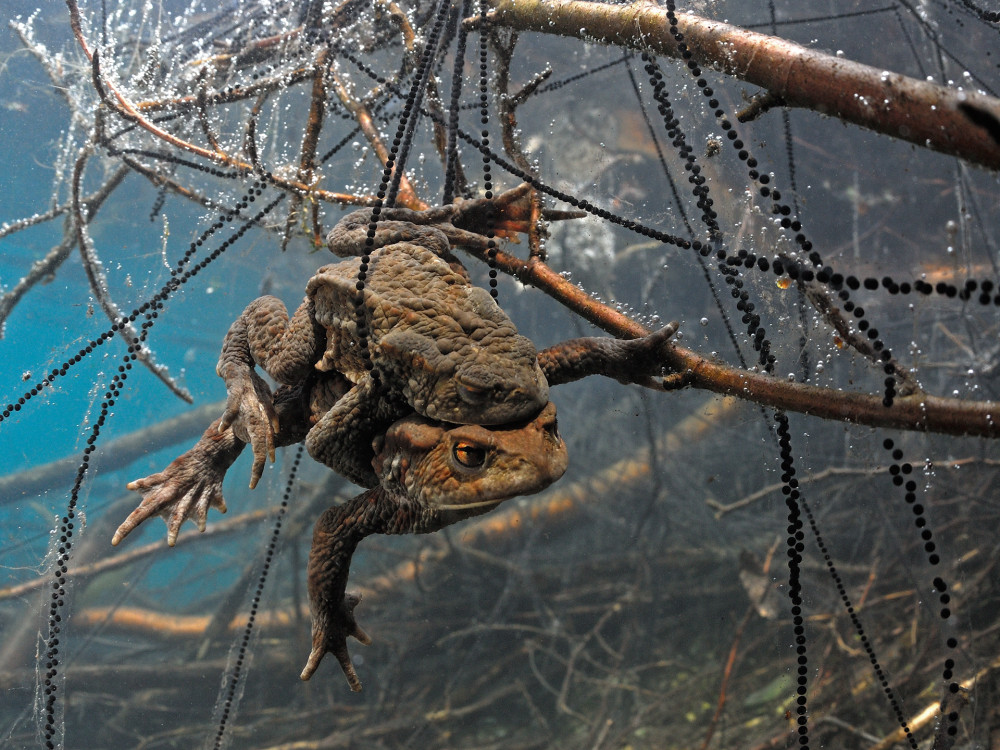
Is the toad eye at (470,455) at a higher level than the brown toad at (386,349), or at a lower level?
lower

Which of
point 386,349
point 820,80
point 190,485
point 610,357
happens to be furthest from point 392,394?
point 820,80

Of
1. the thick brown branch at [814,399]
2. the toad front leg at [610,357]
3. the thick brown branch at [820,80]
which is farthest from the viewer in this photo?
the toad front leg at [610,357]

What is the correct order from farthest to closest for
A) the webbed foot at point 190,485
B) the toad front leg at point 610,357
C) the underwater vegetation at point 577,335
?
1. the webbed foot at point 190,485
2. the toad front leg at point 610,357
3. the underwater vegetation at point 577,335

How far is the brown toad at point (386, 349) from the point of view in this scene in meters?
1.18

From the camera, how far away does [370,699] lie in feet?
19.6

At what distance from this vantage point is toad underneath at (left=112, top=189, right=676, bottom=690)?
116 cm

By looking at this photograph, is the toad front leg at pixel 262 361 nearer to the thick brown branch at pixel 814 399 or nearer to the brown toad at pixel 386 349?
the brown toad at pixel 386 349

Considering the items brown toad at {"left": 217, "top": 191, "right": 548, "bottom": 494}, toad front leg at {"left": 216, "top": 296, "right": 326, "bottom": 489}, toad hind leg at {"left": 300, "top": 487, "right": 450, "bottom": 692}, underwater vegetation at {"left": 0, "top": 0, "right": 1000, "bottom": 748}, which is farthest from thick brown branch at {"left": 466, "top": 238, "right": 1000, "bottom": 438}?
toad hind leg at {"left": 300, "top": 487, "right": 450, "bottom": 692}

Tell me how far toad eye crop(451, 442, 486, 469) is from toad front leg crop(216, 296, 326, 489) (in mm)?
615

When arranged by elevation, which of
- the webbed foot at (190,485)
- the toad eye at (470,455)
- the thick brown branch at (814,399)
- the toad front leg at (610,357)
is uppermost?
the webbed foot at (190,485)

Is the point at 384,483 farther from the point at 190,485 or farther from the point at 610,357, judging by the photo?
the point at 190,485

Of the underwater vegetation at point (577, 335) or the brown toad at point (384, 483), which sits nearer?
the brown toad at point (384, 483)

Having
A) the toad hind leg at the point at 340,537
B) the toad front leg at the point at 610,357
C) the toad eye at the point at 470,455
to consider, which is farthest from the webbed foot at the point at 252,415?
the toad front leg at the point at 610,357

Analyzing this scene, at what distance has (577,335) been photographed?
5.48 metres
